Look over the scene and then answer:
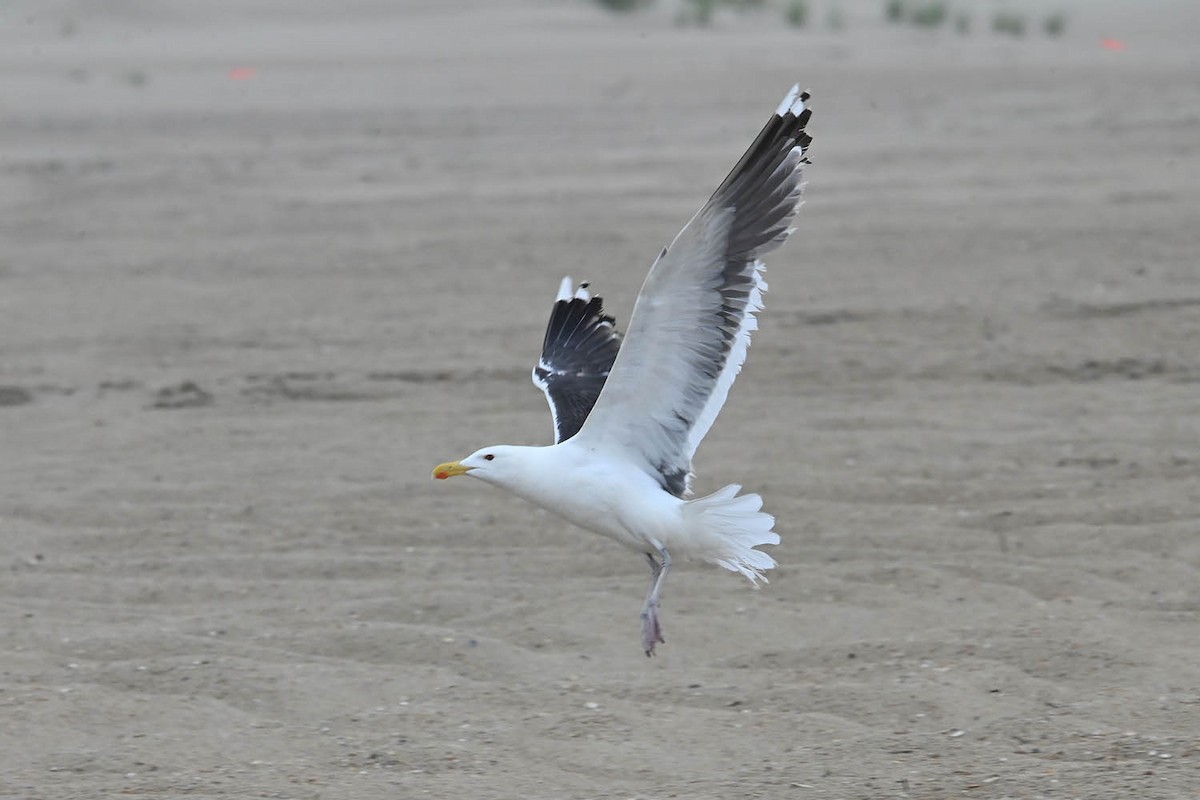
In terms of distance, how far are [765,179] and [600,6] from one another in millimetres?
26961

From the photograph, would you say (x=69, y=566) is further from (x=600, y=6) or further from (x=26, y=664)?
(x=600, y=6)

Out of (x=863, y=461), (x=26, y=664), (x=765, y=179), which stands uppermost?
(x=765, y=179)

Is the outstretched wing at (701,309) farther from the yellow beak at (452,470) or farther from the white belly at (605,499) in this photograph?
the yellow beak at (452,470)

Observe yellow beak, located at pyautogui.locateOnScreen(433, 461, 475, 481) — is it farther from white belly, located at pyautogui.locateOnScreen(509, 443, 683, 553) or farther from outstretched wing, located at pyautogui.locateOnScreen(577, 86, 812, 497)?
outstretched wing, located at pyautogui.locateOnScreen(577, 86, 812, 497)

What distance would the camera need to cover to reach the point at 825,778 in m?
5.44

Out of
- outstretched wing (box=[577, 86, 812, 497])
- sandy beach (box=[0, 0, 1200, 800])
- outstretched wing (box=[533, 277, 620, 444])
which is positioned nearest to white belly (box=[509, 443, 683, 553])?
outstretched wing (box=[577, 86, 812, 497])

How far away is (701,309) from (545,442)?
3.46m

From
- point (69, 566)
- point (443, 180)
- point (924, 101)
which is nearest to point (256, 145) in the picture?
point (443, 180)

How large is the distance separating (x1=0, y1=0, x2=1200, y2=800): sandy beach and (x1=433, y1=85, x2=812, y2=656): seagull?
0.65 metres

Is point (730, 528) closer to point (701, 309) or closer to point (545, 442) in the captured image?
point (701, 309)

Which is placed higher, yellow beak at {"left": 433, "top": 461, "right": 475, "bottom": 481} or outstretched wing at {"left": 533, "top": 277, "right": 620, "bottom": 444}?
outstretched wing at {"left": 533, "top": 277, "right": 620, "bottom": 444}

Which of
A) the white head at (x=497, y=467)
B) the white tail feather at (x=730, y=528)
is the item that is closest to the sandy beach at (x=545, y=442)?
the white tail feather at (x=730, y=528)

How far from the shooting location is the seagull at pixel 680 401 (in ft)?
18.0

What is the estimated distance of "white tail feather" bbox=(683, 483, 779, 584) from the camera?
578 centimetres
